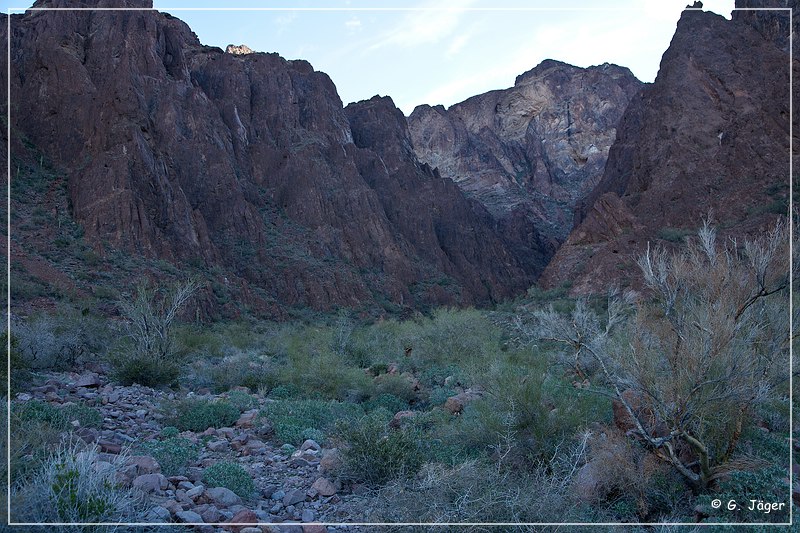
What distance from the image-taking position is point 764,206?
117 feet

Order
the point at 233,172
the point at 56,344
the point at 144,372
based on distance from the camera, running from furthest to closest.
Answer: the point at 233,172
the point at 56,344
the point at 144,372

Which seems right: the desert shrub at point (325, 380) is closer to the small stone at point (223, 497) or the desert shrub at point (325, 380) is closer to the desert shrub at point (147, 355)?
the desert shrub at point (147, 355)

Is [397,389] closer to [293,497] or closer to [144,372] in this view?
[144,372]

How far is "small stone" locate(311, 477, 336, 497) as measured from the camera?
6.03 m

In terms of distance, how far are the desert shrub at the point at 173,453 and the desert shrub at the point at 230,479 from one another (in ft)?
1.09

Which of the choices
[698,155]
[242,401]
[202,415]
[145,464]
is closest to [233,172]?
[698,155]

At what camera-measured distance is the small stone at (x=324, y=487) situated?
6.03 m

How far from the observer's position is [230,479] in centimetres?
600

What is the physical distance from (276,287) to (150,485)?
145 feet

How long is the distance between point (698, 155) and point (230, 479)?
A: 45.0m

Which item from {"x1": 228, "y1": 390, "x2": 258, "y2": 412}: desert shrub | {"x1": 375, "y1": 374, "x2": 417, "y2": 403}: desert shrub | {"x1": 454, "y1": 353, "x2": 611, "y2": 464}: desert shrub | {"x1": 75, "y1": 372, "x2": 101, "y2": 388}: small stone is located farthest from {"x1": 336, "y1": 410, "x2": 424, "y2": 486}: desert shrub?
{"x1": 75, "y1": 372, "x2": 101, "y2": 388}: small stone

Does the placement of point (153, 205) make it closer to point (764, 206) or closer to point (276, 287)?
point (276, 287)

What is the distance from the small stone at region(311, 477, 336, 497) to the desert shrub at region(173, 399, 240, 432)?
353 cm

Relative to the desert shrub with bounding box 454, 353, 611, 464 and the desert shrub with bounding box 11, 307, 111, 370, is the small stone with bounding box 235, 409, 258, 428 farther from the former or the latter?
the desert shrub with bounding box 11, 307, 111, 370
